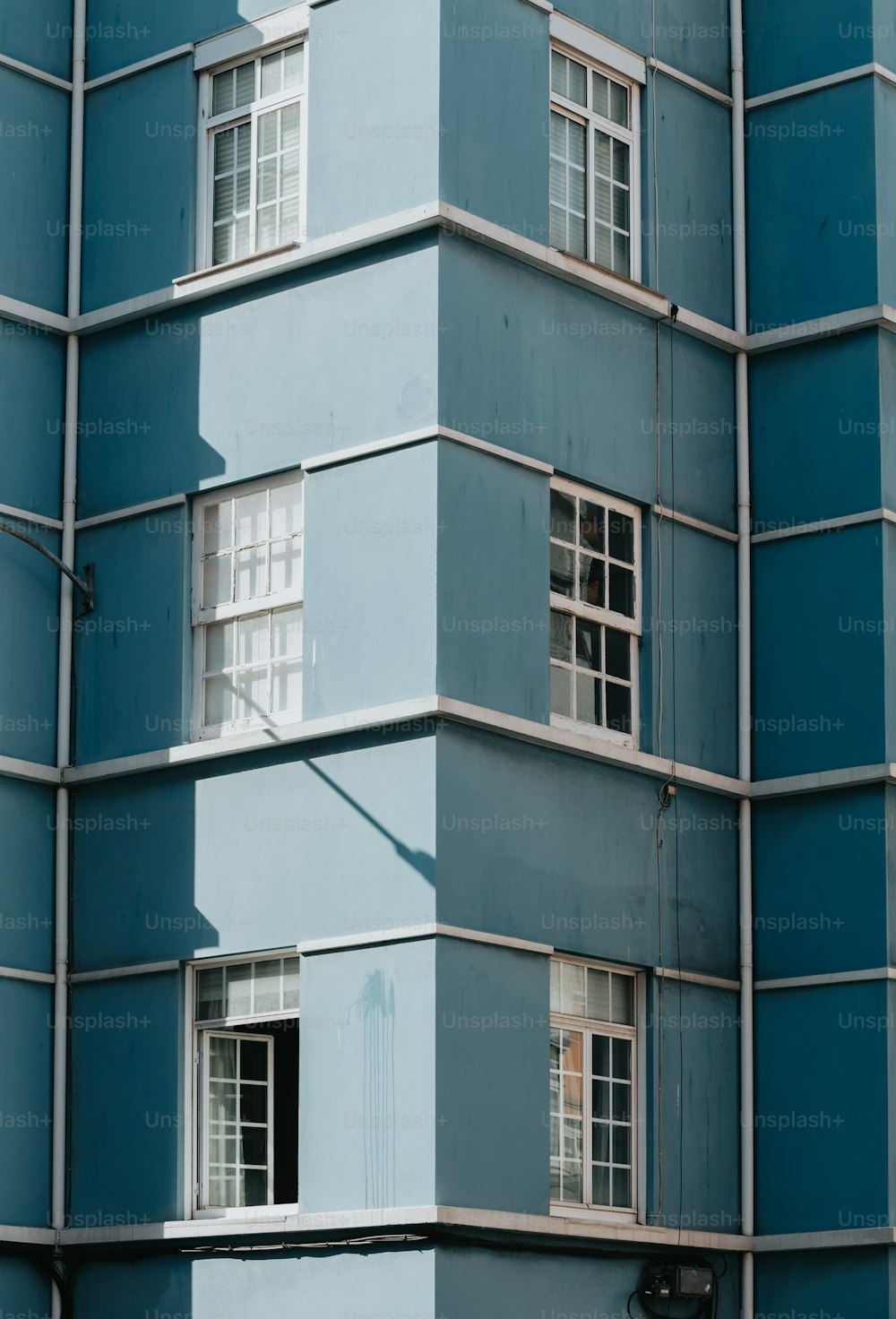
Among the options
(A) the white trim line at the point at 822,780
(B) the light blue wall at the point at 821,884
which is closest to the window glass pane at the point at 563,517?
(A) the white trim line at the point at 822,780

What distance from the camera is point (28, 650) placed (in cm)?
2078

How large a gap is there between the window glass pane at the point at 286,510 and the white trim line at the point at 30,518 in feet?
6.96

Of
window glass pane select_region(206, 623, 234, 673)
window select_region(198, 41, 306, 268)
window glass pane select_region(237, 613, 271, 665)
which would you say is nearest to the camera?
window glass pane select_region(237, 613, 271, 665)

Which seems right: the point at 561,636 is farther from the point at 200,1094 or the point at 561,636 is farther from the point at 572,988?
the point at 200,1094

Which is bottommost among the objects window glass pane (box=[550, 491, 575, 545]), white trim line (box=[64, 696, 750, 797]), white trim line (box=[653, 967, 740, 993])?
white trim line (box=[653, 967, 740, 993])

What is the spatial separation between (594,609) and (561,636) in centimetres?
44

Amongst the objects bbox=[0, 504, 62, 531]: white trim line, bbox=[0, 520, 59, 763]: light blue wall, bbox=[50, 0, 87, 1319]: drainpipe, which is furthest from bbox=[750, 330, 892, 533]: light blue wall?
bbox=[0, 520, 59, 763]: light blue wall

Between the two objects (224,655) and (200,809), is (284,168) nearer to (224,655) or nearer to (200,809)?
→ (224,655)

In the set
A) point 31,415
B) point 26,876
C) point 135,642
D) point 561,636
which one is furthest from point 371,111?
point 26,876

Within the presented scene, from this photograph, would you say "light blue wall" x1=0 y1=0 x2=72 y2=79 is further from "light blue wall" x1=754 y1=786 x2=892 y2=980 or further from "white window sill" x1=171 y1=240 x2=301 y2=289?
"light blue wall" x1=754 y1=786 x2=892 y2=980

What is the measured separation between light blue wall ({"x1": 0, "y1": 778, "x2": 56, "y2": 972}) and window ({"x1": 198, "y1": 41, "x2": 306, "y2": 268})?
4.67m

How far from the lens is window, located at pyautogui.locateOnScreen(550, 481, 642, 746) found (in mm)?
20047

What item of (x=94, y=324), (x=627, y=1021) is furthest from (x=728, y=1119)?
(x=94, y=324)

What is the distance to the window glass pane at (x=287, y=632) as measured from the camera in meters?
19.9
